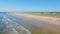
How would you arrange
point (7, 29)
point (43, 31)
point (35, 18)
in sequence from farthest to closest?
point (35, 18) → point (7, 29) → point (43, 31)

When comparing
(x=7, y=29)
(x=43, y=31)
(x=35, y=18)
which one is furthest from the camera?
(x=35, y=18)

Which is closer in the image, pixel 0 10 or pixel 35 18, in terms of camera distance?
pixel 0 10

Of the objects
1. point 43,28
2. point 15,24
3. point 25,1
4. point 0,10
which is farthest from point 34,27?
point 0,10

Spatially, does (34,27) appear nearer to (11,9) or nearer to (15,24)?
(15,24)

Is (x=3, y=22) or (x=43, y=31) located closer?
(x=43, y=31)

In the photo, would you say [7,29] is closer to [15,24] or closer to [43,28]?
[15,24]

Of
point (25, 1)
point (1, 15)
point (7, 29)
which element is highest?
point (25, 1)

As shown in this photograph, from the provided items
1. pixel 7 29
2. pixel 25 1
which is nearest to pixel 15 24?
pixel 7 29

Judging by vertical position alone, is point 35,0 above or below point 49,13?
above

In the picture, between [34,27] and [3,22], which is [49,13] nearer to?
[34,27]

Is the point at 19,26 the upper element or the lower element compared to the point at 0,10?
lower
